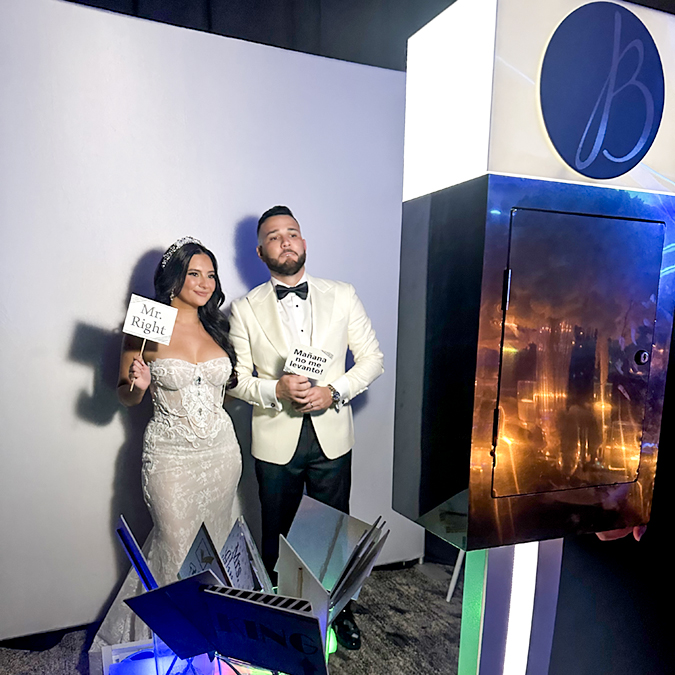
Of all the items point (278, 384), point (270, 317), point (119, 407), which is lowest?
point (119, 407)

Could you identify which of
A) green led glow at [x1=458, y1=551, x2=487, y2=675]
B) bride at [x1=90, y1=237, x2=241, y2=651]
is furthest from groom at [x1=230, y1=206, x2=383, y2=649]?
green led glow at [x1=458, y1=551, x2=487, y2=675]

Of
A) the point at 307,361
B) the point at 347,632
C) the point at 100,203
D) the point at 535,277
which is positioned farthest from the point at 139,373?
the point at 535,277

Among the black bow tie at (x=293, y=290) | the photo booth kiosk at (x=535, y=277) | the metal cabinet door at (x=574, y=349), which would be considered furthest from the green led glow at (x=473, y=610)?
the black bow tie at (x=293, y=290)

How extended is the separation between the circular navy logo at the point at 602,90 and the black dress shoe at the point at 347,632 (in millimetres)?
1941

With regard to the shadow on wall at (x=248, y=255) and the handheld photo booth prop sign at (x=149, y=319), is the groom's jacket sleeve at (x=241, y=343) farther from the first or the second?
the handheld photo booth prop sign at (x=149, y=319)

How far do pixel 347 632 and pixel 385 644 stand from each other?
0.16 meters

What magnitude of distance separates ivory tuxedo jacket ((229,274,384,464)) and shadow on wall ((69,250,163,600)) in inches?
16.5

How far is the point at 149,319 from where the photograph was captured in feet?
5.40

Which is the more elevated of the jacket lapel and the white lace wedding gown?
the jacket lapel

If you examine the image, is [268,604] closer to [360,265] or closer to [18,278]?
[18,278]

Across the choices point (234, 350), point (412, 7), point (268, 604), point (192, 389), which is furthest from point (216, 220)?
point (268, 604)

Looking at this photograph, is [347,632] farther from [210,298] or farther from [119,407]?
[210,298]

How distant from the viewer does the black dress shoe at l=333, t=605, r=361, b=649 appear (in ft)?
6.66

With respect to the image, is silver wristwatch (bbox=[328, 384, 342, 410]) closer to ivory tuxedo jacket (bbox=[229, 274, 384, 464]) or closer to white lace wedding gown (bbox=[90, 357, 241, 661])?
ivory tuxedo jacket (bbox=[229, 274, 384, 464])
